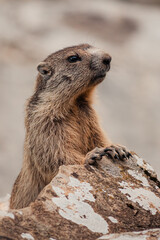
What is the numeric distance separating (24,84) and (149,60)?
6.58 metres

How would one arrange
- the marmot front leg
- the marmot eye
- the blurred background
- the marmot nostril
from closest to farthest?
1. the marmot front leg
2. the marmot nostril
3. the marmot eye
4. the blurred background


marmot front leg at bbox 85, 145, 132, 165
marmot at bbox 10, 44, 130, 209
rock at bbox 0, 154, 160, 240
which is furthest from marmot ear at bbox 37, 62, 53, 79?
rock at bbox 0, 154, 160, 240

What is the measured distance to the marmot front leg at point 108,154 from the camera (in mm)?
6383

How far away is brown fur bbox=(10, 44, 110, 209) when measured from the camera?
282 inches

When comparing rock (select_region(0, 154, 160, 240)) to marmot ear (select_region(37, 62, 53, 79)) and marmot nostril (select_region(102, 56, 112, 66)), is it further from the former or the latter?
marmot ear (select_region(37, 62, 53, 79))

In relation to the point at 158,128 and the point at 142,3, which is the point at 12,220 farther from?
the point at 142,3

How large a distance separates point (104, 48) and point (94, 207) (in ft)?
59.2

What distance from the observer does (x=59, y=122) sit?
294 inches

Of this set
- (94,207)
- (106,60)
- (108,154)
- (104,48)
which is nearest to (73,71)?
(106,60)

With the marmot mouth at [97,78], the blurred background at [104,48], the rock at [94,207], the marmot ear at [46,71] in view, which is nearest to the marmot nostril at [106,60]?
the marmot mouth at [97,78]

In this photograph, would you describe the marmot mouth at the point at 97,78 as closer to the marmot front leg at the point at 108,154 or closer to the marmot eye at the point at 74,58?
the marmot eye at the point at 74,58

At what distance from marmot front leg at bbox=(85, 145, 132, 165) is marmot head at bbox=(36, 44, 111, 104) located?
150 centimetres

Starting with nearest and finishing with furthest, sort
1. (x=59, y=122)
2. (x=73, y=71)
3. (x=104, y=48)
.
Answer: (x=59, y=122)
(x=73, y=71)
(x=104, y=48)

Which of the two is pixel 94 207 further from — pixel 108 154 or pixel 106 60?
pixel 106 60
